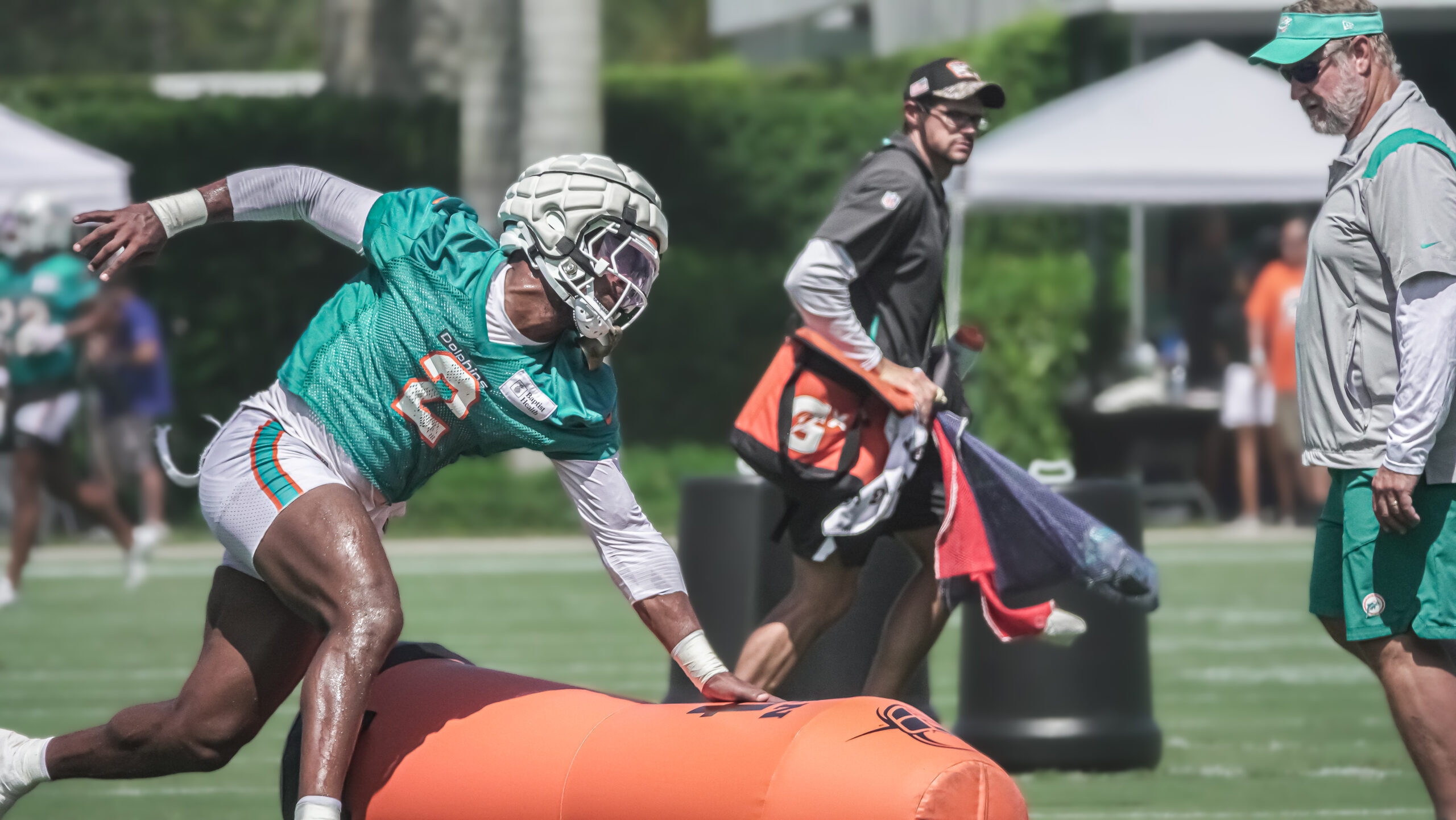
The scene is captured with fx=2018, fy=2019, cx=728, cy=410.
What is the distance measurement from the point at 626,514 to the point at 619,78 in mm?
17493

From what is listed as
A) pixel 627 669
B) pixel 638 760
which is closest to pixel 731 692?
pixel 638 760

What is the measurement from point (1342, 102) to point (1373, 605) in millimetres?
1278

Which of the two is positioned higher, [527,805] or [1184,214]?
[527,805]

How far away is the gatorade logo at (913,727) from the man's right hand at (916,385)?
167 centimetres

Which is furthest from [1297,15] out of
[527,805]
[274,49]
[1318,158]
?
[274,49]

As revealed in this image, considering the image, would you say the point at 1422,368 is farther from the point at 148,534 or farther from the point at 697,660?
the point at 148,534

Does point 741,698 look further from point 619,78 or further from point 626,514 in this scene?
point 619,78

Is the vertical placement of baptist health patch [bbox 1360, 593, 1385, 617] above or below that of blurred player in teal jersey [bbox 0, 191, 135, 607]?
above

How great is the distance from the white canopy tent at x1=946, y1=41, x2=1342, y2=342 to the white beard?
956 centimetres

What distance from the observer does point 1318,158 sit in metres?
15.3

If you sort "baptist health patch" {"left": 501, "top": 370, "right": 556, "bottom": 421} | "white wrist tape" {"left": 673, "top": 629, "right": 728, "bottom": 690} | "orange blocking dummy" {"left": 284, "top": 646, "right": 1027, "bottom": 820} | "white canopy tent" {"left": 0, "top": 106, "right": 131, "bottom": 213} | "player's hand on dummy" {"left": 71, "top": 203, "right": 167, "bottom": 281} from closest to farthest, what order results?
"orange blocking dummy" {"left": 284, "top": 646, "right": 1027, "bottom": 820} → "player's hand on dummy" {"left": 71, "top": 203, "right": 167, "bottom": 281} → "baptist health patch" {"left": 501, "top": 370, "right": 556, "bottom": 421} → "white wrist tape" {"left": 673, "top": 629, "right": 728, "bottom": 690} → "white canopy tent" {"left": 0, "top": 106, "right": 131, "bottom": 213}

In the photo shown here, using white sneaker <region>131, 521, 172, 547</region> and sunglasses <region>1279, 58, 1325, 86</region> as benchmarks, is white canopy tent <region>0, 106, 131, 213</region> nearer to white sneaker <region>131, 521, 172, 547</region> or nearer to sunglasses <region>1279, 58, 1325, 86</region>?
white sneaker <region>131, 521, 172, 547</region>

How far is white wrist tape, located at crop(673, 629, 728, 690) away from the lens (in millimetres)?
4773

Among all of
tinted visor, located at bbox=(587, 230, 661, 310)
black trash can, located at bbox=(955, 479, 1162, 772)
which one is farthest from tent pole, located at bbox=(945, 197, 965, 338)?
tinted visor, located at bbox=(587, 230, 661, 310)
